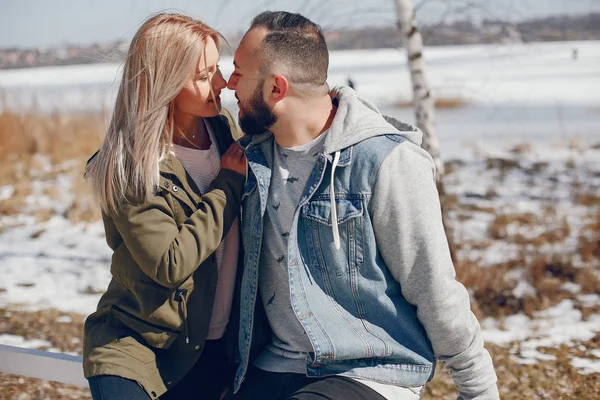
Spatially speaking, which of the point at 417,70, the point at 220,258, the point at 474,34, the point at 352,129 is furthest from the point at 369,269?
the point at 474,34

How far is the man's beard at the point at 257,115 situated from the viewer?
2086 mm

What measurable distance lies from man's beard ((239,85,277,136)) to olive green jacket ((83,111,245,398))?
0.50ft

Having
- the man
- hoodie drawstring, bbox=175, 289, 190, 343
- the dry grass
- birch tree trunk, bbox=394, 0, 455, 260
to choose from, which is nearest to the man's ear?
the man

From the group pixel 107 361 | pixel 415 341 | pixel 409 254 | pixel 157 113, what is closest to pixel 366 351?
pixel 415 341

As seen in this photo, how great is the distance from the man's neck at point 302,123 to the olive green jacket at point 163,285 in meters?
0.18

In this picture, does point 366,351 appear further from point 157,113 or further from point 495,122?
point 495,122

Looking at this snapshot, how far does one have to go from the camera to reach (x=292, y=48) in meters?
2.06

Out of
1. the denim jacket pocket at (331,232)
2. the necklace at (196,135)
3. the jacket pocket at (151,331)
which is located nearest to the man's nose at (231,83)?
the necklace at (196,135)

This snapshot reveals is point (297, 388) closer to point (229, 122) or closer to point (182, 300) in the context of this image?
point (182, 300)

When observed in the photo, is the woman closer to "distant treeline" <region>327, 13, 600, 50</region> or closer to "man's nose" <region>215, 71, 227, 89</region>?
"man's nose" <region>215, 71, 227, 89</region>

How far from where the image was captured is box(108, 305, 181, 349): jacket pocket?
2074 millimetres

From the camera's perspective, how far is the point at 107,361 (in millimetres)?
2033

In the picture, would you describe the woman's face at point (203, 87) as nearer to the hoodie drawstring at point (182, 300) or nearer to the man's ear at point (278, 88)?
the man's ear at point (278, 88)

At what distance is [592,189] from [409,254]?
5.72m
